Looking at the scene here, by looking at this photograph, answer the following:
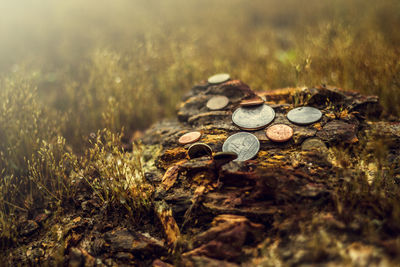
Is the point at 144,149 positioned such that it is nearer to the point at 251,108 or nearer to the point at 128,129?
the point at 128,129

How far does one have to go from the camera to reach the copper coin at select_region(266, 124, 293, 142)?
2.67 m

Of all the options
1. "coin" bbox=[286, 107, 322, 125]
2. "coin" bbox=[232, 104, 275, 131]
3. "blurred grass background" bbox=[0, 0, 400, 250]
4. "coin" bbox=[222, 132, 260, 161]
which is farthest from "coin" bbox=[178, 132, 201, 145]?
"blurred grass background" bbox=[0, 0, 400, 250]

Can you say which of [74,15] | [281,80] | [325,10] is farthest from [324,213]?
[74,15]

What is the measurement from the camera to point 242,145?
2715 mm

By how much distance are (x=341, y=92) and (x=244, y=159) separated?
1.87m

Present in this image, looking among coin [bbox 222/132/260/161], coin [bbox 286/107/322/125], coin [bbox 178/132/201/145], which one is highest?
coin [bbox 286/107/322/125]

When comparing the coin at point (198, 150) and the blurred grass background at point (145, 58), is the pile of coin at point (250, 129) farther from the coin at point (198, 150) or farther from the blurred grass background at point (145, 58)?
the blurred grass background at point (145, 58)

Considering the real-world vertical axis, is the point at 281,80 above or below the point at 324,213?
above

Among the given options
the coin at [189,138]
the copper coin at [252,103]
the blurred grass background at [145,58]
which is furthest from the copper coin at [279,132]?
the blurred grass background at [145,58]

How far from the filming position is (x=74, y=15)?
8453mm

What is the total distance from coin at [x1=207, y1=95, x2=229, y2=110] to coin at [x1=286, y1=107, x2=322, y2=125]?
92cm

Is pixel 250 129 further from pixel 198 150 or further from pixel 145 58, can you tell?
pixel 145 58

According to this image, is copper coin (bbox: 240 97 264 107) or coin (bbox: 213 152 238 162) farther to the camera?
copper coin (bbox: 240 97 264 107)

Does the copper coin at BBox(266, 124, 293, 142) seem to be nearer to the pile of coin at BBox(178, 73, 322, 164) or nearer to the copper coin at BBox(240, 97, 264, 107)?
the pile of coin at BBox(178, 73, 322, 164)
